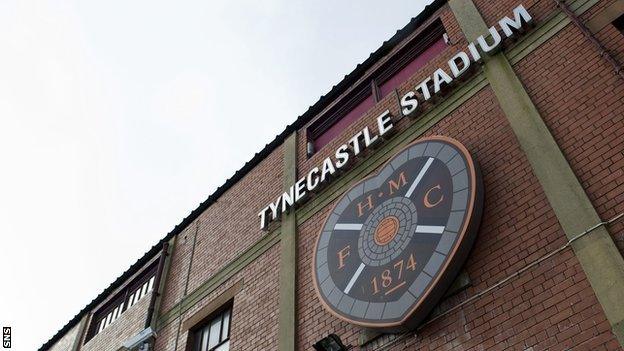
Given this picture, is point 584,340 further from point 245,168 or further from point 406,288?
point 245,168

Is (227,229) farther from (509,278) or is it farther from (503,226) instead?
(509,278)

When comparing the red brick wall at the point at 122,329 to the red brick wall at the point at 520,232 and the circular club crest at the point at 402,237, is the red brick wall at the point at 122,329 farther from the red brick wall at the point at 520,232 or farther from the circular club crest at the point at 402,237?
the circular club crest at the point at 402,237

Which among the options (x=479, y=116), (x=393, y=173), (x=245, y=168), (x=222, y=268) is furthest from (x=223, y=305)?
(x=479, y=116)

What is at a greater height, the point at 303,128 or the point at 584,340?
the point at 303,128

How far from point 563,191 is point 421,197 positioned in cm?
179

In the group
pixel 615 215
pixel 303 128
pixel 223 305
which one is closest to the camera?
pixel 615 215

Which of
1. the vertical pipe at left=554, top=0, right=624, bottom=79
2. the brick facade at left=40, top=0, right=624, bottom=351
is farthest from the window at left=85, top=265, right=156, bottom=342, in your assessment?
the vertical pipe at left=554, top=0, right=624, bottom=79

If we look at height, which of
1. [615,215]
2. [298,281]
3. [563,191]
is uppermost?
[298,281]

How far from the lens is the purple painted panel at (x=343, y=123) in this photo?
1048 cm

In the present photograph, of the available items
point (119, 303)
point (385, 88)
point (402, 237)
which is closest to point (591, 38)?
point (402, 237)

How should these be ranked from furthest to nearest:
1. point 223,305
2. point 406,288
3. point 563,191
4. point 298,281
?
point 223,305
point 298,281
point 406,288
point 563,191

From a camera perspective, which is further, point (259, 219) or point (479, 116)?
point (259, 219)

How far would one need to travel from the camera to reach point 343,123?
10.8 meters

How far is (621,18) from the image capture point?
22.9 feet
